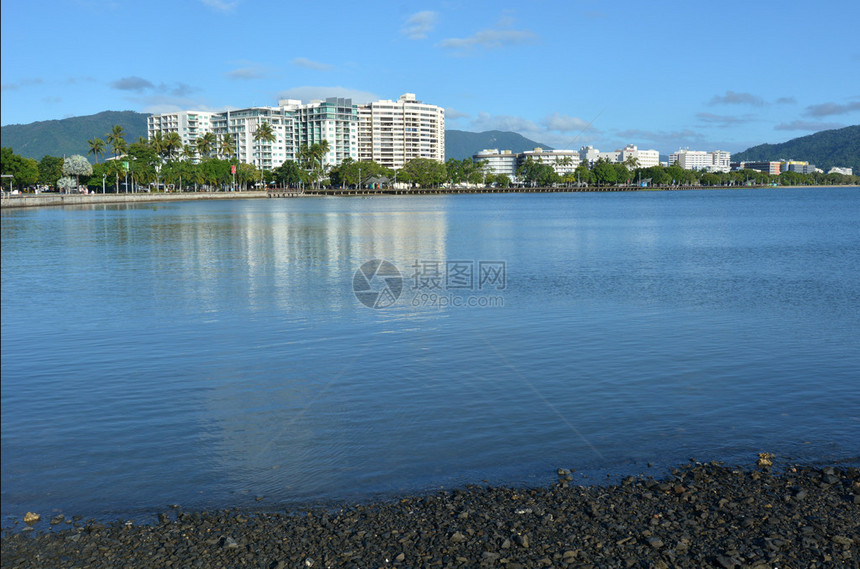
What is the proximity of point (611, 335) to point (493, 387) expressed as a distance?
5.24 m

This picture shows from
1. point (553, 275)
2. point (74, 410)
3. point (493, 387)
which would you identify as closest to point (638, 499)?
point (493, 387)

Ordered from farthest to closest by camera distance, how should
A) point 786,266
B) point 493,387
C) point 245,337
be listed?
point 786,266 → point 245,337 → point 493,387

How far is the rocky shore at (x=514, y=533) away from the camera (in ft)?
22.0

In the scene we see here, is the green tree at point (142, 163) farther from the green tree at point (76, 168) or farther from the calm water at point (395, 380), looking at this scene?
the calm water at point (395, 380)

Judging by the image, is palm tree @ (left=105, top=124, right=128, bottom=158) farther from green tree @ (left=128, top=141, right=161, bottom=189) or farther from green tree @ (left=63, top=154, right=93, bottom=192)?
green tree @ (left=63, top=154, right=93, bottom=192)

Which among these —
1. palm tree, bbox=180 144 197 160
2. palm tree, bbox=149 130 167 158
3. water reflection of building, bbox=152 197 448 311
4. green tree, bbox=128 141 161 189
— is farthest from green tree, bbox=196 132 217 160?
water reflection of building, bbox=152 197 448 311

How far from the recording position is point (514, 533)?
7160 millimetres

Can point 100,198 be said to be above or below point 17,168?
below

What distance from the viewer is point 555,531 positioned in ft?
23.7

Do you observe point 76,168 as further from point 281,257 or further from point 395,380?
point 395,380

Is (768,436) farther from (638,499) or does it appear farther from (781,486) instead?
(638,499)
